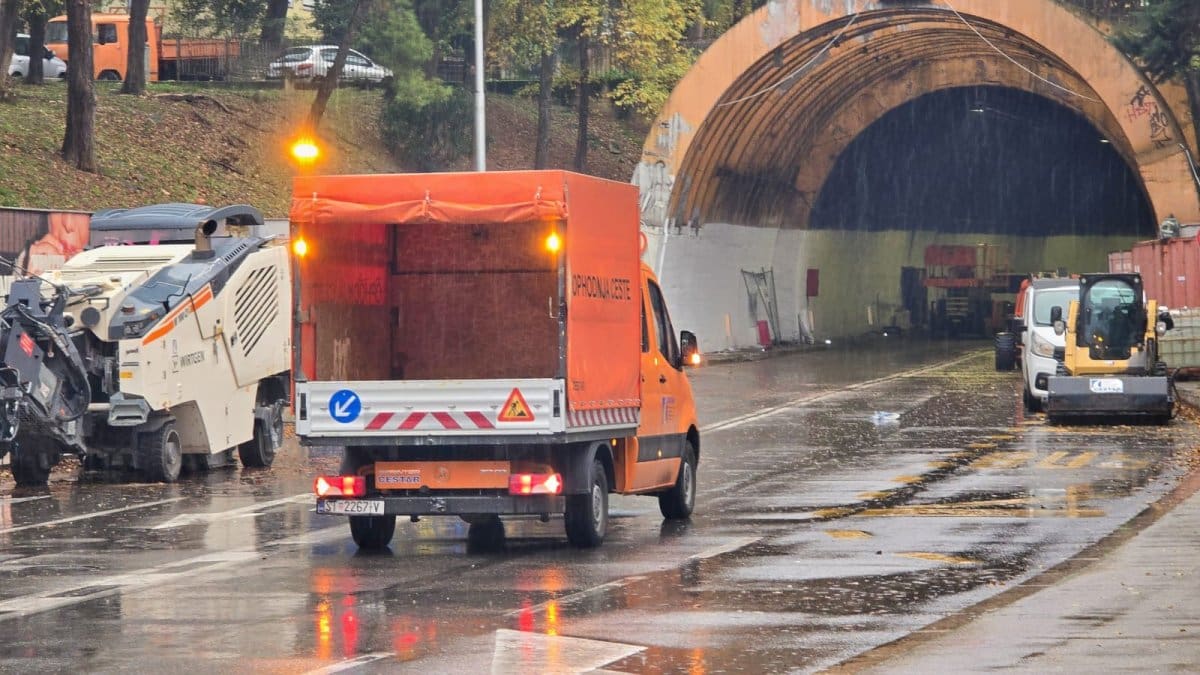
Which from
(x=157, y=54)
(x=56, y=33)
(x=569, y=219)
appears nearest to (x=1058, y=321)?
(x=569, y=219)

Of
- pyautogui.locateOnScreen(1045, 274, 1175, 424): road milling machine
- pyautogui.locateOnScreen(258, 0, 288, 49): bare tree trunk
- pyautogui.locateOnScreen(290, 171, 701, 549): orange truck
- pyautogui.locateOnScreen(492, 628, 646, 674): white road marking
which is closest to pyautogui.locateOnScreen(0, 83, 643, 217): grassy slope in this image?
pyautogui.locateOnScreen(258, 0, 288, 49): bare tree trunk

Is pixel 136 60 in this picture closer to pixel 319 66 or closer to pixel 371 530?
pixel 319 66

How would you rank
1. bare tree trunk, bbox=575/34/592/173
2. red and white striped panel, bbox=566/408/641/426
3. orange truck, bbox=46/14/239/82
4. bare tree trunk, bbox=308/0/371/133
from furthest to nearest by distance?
orange truck, bbox=46/14/239/82 < bare tree trunk, bbox=575/34/592/173 < bare tree trunk, bbox=308/0/371/133 < red and white striped panel, bbox=566/408/641/426

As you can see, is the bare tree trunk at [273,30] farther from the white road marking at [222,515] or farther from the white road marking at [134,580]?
the white road marking at [134,580]

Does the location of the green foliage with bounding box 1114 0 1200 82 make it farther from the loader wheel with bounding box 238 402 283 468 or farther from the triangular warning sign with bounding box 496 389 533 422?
the triangular warning sign with bounding box 496 389 533 422

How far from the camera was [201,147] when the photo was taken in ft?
156

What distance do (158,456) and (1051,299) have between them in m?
15.7

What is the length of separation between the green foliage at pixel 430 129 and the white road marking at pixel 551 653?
43576mm

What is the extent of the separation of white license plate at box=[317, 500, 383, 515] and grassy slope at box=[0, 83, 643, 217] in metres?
23.8

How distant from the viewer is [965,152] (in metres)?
68.9

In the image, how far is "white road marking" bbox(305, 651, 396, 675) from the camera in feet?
31.6

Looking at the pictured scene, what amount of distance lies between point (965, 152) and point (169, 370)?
51218 mm

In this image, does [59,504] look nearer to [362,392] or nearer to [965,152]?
[362,392]

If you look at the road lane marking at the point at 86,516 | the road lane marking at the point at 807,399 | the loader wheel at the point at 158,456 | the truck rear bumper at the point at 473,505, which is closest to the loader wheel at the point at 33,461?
the loader wheel at the point at 158,456
